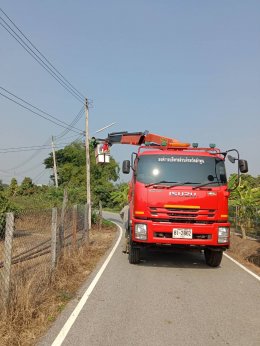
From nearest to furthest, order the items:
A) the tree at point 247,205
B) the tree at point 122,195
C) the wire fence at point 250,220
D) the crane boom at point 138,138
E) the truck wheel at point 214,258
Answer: the truck wheel at point 214,258, the crane boom at point 138,138, the wire fence at point 250,220, the tree at point 247,205, the tree at point 122,195

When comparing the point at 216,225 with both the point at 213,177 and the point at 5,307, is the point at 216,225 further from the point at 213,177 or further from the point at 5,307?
the point at 5,307

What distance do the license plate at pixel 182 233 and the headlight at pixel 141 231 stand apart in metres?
0.68

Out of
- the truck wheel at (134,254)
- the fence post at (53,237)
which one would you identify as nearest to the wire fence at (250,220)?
the truck wheel at (134,254)

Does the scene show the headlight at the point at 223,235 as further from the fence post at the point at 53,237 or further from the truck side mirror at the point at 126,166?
the fence post at the point at 53,237

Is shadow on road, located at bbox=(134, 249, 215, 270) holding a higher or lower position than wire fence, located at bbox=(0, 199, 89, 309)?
lower

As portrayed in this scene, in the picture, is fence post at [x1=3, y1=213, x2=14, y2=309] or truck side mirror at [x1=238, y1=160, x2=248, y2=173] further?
truck side mirror at [x1=238, y1=160, x2=248, y2=173]

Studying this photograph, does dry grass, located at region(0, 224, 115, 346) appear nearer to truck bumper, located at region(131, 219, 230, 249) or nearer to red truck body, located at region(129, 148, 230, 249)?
truck bumper, located at region(131, 219, 230, 249)

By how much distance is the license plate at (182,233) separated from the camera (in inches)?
389

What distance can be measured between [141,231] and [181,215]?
1.01m

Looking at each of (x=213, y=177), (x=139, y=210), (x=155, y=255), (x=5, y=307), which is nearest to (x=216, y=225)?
(x=213, y=177)

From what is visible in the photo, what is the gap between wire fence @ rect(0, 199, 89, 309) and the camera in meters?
5.65

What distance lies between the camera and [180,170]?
33.8 ft

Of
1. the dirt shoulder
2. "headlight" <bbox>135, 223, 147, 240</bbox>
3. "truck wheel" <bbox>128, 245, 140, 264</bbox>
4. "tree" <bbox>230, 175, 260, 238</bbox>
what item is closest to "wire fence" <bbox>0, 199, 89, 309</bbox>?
"truck wheel" <bbox>128, 245, 140, 264</bbox>

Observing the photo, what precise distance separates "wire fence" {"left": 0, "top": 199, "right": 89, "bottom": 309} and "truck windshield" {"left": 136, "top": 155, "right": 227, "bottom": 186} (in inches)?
93.1
